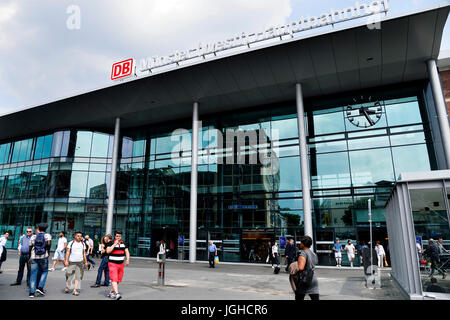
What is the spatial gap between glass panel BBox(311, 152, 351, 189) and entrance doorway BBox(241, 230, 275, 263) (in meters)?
4.68

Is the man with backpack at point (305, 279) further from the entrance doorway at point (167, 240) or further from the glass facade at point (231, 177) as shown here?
the entrance doorway at point (167, 240)

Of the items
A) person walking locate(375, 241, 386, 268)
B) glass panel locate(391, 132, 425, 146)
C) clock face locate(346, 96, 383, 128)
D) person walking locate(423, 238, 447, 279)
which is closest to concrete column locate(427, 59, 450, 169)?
glass panel locate(391, 132, 425, 146)

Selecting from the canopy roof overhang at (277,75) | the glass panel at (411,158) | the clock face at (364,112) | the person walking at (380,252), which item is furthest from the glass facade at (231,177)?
the canopy roof overhang at (277,75)

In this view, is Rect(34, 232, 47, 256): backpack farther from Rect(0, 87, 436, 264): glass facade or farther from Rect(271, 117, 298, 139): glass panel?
Rect(271, 117, 298, 139): glass panel

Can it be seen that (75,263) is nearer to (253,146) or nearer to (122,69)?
(253,146)

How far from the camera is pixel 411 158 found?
17.8 metres

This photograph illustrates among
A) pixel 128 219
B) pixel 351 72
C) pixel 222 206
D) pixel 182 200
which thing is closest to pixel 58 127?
pixel 128 219

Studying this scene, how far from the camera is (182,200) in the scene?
23.1 m

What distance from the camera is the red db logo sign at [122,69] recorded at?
21.0 meters

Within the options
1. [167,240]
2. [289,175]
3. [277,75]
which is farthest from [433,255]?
[167,240]

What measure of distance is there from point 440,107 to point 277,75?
9.30 m

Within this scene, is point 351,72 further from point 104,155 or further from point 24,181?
point 24,181

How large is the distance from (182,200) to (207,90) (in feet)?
28.4

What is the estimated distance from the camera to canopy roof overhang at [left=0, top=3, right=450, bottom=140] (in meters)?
15.8
